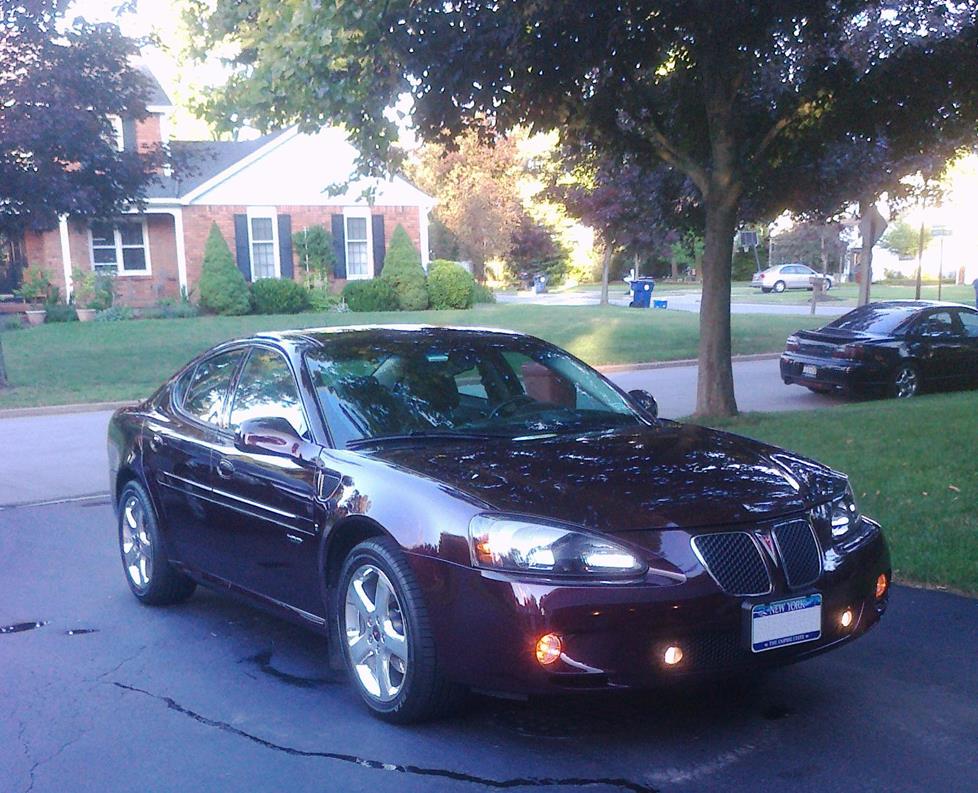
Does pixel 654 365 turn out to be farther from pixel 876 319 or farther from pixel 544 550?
pixel 544 550

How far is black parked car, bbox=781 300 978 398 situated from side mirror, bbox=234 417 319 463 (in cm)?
1221

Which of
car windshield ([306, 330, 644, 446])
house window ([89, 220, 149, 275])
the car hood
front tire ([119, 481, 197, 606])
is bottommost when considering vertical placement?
front tire ([119, 481, 197, 606])

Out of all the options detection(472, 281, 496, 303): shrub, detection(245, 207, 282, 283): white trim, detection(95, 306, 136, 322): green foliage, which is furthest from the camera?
detection(472, 281, 496, 303): shrub

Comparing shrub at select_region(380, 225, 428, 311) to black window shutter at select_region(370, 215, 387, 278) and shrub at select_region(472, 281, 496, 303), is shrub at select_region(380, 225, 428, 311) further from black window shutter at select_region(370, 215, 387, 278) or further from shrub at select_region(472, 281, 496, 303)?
shrub at select_region(472, 281, 496, 303)

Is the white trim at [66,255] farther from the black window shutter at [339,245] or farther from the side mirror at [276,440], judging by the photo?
the side mirror at [276,440]

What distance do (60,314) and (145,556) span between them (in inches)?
996

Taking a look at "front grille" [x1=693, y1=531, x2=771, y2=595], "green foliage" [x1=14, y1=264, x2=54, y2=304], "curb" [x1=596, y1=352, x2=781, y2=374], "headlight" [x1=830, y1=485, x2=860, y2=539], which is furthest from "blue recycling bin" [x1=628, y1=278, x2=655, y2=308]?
"front grille" [x1=693, y1=531, x2=771, y2=595]

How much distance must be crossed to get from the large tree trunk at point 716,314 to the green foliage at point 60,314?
2151cm

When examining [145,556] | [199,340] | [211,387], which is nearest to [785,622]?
[211,387]

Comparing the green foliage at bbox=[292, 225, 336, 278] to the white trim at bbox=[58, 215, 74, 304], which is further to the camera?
the green foliage at bbox=[292, 225, 336, 278]

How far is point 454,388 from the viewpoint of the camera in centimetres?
572

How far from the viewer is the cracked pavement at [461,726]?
421cm

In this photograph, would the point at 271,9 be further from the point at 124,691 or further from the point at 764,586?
the point at 764,586

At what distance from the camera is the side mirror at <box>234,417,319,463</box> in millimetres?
5258
